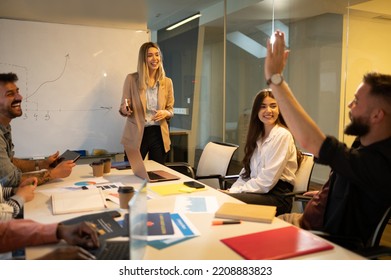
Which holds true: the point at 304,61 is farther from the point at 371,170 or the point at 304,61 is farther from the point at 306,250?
the point at 306,250

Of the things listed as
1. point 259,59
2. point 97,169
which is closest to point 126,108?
point 97,169

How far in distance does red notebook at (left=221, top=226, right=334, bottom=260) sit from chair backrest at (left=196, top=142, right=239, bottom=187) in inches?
59.9

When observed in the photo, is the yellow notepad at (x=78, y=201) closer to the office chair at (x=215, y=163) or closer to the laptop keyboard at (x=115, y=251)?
the laptop keyboard at (x=115, y=251)

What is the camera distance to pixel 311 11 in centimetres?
460

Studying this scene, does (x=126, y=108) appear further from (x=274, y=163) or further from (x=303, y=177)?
(x=303, y=177)

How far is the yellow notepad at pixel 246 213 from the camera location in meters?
1.38

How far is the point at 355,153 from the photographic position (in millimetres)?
1365

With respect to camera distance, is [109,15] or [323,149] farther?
[109,15]

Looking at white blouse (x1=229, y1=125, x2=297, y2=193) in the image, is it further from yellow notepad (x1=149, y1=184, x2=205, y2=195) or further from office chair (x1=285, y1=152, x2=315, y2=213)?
yellow notepad (x1=149, y1=184, x2=205, y2=195)

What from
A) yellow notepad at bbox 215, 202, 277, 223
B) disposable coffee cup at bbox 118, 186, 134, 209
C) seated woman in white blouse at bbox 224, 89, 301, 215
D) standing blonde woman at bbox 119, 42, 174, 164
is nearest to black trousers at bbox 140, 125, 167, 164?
standing blonde woman at bbox 119, 42, 174, 164

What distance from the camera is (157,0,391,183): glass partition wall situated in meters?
4.16

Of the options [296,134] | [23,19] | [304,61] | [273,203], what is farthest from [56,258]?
[304,61]

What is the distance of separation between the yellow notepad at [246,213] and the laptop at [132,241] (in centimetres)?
41

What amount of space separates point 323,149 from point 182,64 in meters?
4.49
